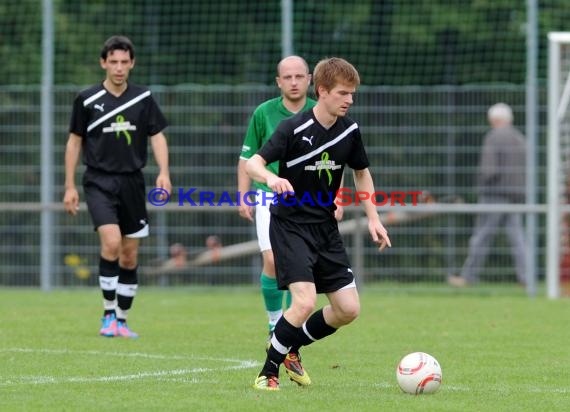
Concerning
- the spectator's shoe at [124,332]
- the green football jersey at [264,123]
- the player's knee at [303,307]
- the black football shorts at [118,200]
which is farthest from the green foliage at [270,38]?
the player's knee at [303,307]

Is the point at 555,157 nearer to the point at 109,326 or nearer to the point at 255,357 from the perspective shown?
the point at 109,326

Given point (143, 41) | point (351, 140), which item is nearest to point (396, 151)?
point (143, 41)

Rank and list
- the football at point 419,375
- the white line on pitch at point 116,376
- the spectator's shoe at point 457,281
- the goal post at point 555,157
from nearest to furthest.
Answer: the football at point 419,375, the white line on pitch at point 116,376, the goal post at point 555,157, the spectator's shoe at point 457,281

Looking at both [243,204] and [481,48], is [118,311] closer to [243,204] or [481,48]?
[243,204]

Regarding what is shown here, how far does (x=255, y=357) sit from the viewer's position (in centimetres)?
998

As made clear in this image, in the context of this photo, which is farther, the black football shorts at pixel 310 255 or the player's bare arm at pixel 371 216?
the player's bare arm at pixel 371 216

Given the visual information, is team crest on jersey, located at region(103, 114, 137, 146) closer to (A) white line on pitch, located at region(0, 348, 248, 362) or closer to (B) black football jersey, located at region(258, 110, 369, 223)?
(A) white line on pitch, located at region(0, 348, 248, 362)

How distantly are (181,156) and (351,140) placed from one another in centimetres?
961

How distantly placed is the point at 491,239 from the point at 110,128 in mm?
7254

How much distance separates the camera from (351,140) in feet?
27.6

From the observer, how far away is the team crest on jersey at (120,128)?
11648 mm

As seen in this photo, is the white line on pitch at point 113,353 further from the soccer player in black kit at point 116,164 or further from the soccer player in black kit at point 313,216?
the soccer player in black kit at point 313,216

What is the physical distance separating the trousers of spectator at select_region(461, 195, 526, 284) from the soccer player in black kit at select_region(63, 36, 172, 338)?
667 cm

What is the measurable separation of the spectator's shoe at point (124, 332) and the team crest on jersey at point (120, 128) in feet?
4.88
